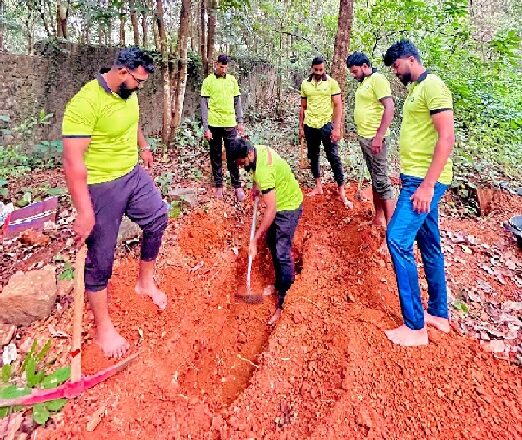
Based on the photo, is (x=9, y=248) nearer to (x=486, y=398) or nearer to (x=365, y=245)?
(x=365, y=245)

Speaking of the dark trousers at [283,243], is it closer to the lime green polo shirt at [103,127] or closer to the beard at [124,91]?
the lime green polo shirt at [103,127]

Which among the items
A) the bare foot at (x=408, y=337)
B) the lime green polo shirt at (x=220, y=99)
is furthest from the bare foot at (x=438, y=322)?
the lime green polo shirt at (x=220, y=99)

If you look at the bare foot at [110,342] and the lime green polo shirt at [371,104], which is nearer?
the bare foot at [110,342]

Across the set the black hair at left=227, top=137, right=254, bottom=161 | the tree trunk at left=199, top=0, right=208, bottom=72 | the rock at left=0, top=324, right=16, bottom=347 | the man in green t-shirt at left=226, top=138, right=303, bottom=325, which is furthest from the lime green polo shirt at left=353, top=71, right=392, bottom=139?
the tree trunk at left=199, top=0, right=208, bottom=72

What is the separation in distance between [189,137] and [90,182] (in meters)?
5.60

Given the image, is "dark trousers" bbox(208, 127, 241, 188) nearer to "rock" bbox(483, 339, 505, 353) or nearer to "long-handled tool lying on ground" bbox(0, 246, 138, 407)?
"long-handled tool lying on ground" bbox(0, 246, 138, 407)

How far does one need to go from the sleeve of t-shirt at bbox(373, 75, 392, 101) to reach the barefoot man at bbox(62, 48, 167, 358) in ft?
7.74

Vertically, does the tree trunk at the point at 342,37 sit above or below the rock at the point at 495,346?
above

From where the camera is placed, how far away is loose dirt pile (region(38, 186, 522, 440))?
2547mm

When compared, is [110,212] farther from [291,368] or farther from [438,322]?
[438,322]

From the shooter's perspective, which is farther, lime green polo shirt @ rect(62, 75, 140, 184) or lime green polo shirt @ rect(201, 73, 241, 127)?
lime green polo shirt @ rect(201, 73, 241, 127)

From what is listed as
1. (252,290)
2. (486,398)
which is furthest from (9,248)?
(486,398)

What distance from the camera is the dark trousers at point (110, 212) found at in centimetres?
280

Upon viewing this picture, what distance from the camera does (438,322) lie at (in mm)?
3252
